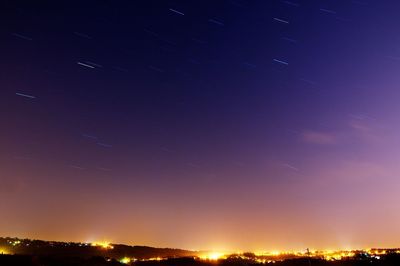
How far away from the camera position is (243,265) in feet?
460

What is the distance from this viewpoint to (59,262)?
292 ft

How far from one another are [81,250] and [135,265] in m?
80.4

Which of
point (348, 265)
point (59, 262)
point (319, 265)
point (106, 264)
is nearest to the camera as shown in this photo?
point (59, 262)

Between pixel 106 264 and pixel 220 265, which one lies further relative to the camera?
pixel 220 265

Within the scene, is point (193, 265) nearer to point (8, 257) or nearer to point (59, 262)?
point (59, 262)

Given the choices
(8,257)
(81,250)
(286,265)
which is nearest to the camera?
(8,257)

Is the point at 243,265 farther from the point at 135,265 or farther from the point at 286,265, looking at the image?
the point at 135,265

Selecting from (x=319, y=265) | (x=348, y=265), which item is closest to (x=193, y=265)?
(x=319, y=265)

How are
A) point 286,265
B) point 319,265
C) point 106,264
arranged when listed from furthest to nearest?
point 286,265 → point 319,265 → point 106,264

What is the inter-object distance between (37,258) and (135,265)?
34826mm

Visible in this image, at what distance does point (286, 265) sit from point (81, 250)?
326ft

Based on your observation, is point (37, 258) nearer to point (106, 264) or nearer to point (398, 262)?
point (106, 264)

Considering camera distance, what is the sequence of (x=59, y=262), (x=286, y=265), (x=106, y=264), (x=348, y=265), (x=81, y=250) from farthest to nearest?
(x=81, y=250) < (x=286, y=265) < (x=348, y=265) < (x=106, y=264) < (x=59, y=262)

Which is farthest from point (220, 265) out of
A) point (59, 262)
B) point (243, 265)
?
point (59, 262)
